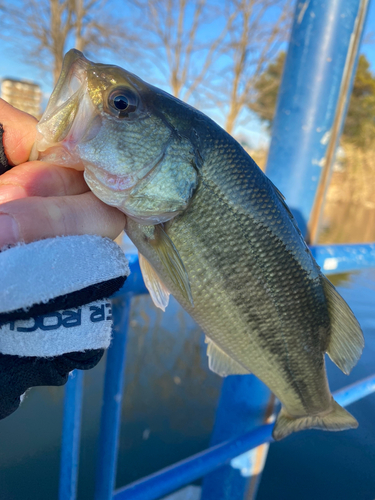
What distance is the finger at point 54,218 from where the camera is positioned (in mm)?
740

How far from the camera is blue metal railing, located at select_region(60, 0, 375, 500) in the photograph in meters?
1.29

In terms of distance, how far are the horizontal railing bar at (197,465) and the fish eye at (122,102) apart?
1.17 m

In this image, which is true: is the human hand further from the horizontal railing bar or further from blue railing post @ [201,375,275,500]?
blue railing post @ [201,375,275,500]

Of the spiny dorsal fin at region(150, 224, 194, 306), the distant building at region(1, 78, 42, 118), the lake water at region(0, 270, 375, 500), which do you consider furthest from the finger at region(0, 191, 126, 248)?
the distant building at region(1, 78, 42, 118)

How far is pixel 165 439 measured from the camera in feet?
8.21

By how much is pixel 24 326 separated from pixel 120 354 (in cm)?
47

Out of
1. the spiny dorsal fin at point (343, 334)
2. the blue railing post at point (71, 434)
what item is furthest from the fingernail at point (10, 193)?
the spiny dorsal fin at point (343, 334)

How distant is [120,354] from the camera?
1.20m

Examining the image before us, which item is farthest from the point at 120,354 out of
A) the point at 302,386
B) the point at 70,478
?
the point at 302,386

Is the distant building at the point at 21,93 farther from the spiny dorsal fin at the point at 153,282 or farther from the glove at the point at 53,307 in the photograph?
the glove at the point at 53,307

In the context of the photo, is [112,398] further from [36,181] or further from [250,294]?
[36,181]

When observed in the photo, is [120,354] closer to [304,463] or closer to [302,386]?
[302,386]

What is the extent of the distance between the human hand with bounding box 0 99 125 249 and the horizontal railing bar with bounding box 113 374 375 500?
33.8 inches

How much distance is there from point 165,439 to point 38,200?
224 centimetres
